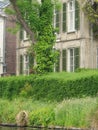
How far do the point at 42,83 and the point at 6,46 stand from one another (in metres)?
25.0

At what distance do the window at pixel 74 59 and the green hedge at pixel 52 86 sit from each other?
842cm

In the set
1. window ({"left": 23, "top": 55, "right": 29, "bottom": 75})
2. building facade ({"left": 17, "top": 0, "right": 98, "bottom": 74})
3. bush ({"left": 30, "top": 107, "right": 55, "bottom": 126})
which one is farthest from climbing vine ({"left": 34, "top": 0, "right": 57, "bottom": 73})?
window ({"left": 23, "top": 55, "right": 29, "bottom": 75})

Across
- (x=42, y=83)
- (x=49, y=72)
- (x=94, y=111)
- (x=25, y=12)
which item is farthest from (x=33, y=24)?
(x=94, y=111)

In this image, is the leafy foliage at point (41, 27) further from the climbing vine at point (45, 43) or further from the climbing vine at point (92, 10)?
the climbing vine at point (92, 10)

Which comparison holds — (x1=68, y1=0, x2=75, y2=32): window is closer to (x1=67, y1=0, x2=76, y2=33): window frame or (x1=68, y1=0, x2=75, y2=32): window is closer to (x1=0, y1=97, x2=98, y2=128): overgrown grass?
(x1=67, y1=0, x2=76, y2=33): window frame

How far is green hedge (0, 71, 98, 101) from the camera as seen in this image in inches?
1112

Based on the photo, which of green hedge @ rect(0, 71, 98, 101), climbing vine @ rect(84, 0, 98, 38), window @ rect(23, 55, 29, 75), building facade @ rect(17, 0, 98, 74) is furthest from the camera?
window @ rect(23, 55, 29, 75)

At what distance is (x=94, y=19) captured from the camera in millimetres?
41219

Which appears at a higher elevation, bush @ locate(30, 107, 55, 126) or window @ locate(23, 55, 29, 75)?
window @ locate(23, 55, 29, 75)

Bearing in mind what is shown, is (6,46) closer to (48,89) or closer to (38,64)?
(38,64)

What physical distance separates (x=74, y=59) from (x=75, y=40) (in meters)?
1.67

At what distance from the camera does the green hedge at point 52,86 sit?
28.2 m

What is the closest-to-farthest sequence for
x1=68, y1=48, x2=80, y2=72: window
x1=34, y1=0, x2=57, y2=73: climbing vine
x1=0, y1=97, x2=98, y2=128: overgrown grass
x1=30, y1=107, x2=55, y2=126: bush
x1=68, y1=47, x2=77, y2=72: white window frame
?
x1=0, y1=97, x2=98, y2=128: overgrown grass
x1=30, y1=107, x2=55, y2=126: bush
x1=34, y1=0, x2=57, y2=73: climbing vine
x1=68, y1=48, x2=80, y2=72: window
x1=68, y1=47, x2=77, y2=72: white window frame

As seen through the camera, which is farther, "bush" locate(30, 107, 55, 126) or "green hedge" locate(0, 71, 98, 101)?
"green hedge" locate(0, 71, 98, 101)
